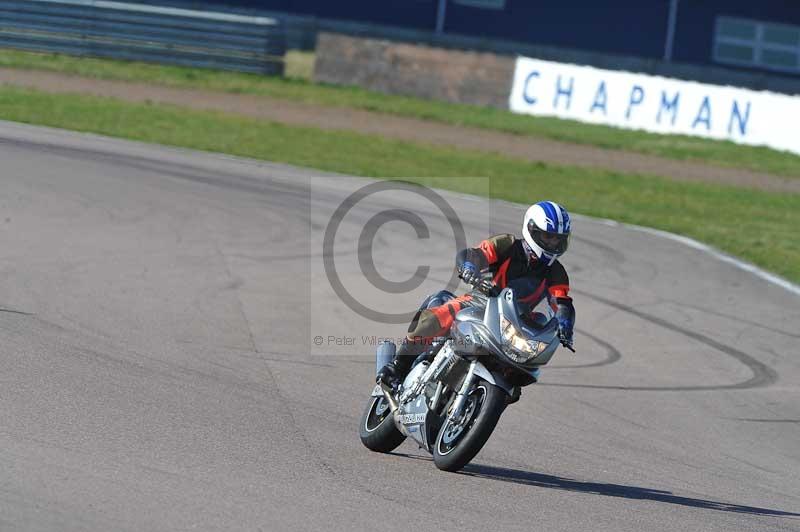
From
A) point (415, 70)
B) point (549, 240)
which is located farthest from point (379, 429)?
point (415, 70)

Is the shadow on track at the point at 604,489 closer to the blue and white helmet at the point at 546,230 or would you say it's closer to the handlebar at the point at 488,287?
the handlebar at the point at 488,287

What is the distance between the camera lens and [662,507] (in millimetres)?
6867

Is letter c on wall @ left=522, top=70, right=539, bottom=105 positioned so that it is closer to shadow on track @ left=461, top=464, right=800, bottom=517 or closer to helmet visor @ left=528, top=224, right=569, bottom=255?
helmet visor @ left=528, top=224, right=569, bottom=255

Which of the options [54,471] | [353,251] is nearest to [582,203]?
[353,251]

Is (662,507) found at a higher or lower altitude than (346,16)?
lower

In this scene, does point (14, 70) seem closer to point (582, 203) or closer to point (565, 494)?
point (582, 203)

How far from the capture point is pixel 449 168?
867 inches

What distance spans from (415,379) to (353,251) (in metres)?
7.03

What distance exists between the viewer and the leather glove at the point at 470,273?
23.3 ft

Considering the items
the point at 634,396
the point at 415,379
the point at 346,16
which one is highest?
the point at 346,16

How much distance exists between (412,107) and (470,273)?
22.1 m

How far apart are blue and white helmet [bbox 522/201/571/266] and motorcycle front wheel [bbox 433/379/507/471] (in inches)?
34.5

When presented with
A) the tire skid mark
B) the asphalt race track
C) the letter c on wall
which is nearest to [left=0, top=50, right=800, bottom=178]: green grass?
the letter c on wall

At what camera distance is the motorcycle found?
22.4ft
